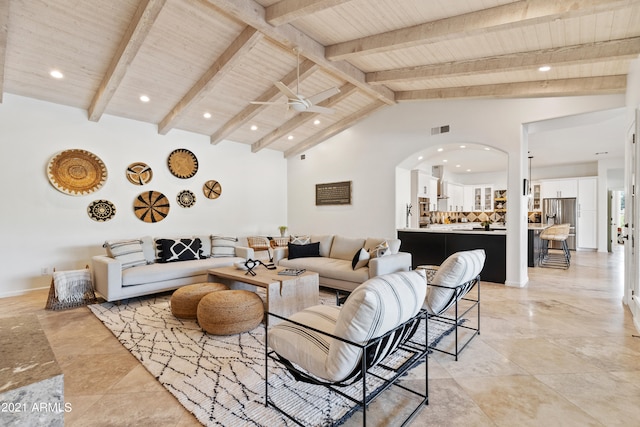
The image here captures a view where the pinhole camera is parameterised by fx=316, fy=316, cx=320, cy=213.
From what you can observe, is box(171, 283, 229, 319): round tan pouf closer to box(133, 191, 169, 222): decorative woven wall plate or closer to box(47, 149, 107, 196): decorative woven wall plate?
box(133, 191, 169, 222): decorative woven wall plate

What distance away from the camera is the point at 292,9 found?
10.7 ft

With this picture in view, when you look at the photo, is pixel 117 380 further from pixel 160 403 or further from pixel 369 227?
Result: pixel 369 227

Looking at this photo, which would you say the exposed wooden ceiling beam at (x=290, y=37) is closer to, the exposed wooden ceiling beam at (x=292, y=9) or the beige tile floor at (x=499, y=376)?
the exposed wooden ceiling beam at (x=292, y=9)

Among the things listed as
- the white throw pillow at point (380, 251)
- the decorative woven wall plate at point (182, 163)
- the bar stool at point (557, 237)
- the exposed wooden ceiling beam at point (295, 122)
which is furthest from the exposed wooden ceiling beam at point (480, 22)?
the bar stool at point (557, 237)

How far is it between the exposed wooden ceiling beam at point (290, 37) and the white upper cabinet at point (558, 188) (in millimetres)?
7709

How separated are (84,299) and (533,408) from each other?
519 cm

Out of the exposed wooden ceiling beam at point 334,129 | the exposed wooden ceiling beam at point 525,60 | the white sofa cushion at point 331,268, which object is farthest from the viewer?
the exposed wooden ceiling beam at point 334,129

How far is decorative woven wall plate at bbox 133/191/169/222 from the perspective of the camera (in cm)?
597

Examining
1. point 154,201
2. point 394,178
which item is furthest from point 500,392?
point 154,201

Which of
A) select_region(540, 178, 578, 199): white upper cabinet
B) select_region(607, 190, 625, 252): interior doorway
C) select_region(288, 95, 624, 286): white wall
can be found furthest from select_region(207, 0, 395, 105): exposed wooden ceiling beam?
select_region(607, 190, 625, 252): interior doorway

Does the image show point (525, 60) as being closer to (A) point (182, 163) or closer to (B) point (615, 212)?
(A) point (182, 163)

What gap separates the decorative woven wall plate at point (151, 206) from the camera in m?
5.97

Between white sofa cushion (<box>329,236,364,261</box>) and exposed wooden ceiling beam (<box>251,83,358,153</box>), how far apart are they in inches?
102

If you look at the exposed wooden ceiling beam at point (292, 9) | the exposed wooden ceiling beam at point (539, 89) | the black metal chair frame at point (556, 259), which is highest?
the exposed wooden ceiling beam at point (292, 9)
